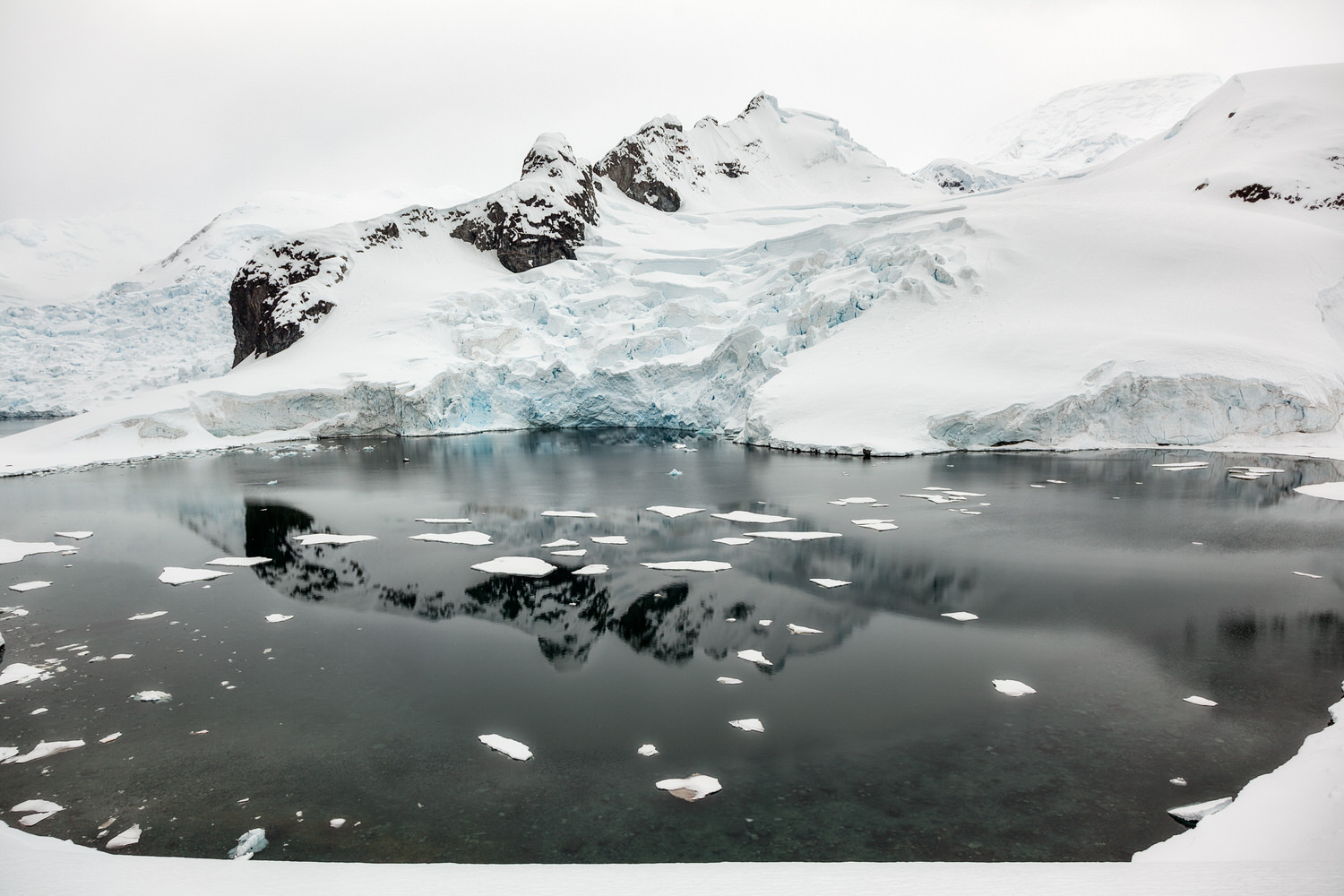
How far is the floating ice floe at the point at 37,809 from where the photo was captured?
3777 mm

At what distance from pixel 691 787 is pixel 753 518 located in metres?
7.48

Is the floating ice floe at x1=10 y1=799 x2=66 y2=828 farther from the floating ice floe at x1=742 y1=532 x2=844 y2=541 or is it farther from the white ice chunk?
the floating ice floe at x1=742 y1=532 x2=844 y2=541

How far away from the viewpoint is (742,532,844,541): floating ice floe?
33.1ft

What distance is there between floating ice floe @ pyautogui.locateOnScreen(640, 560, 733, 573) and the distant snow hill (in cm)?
1115

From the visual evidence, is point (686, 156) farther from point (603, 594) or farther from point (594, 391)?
point (603, 594)

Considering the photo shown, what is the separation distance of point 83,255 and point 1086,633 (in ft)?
287

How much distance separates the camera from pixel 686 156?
50094mm

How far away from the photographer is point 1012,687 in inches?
211

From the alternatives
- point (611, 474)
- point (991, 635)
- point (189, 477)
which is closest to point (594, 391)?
point (611, 474)

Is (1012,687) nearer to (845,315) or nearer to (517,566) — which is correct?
(517,566)

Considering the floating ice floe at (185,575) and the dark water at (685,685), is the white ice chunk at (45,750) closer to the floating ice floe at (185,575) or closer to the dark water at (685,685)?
the dark water at (685,685)

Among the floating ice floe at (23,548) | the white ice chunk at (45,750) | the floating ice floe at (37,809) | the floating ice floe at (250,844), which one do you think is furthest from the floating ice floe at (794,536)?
the floating ice floe at (23,548)

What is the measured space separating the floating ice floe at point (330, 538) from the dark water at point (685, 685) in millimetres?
315

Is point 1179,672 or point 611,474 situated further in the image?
point 611,474
